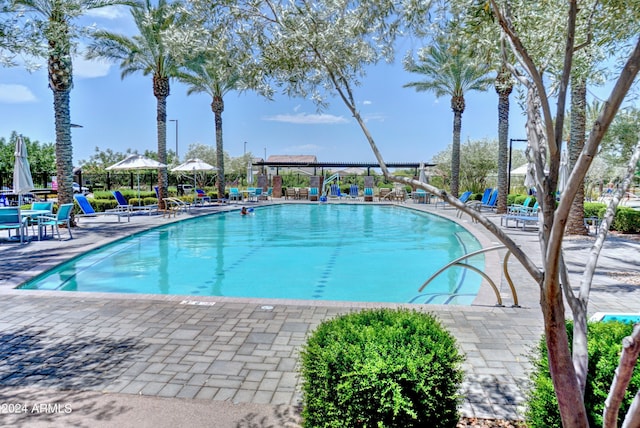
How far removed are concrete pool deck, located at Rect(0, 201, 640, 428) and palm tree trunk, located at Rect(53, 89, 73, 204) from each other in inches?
280

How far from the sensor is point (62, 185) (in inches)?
524

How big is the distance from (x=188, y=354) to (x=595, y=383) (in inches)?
130

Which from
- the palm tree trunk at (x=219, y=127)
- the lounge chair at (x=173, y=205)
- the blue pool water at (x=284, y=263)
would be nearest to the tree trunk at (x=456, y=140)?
the blue pool water at (x=284, y=263)

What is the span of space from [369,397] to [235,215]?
58.8ft

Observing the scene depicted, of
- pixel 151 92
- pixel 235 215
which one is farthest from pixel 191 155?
pixel 235 215

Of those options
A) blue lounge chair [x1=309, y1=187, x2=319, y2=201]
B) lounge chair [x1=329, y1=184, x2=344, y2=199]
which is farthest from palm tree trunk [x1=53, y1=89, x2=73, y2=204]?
lounge chair [x1=329, y1=184, x2=344, y2=199]

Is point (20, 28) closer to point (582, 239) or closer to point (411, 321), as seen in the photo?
point (411, 321)

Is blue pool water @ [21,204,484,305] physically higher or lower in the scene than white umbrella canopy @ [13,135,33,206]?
lower

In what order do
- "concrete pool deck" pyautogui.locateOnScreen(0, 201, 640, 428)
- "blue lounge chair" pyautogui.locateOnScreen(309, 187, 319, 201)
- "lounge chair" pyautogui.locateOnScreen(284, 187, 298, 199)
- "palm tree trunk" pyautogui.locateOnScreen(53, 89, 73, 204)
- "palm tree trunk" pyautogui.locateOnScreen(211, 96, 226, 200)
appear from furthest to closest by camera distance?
"lounge chair" pyautogui.locateOnScreen(284, 187, 298, 199), "blue lounge chair" pyautogui.locateOnScreen(309, 187, 319, 201), "palm tree trunk" pyautogui.locateOnScreen(211, 96, 226, 200), "palm tree trunk" pyautogui.locateOnScreen(53, 89, 73, 204), "concrete pool deck" pyautogui.locateOnScreen(0, 201, 640, 428)

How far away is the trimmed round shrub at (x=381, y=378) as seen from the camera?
7.19 ft

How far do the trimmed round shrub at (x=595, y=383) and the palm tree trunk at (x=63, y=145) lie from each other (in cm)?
1426

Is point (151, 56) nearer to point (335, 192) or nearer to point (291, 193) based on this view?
point (291, 193)

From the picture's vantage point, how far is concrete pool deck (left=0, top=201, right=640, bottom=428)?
3072 millimetres

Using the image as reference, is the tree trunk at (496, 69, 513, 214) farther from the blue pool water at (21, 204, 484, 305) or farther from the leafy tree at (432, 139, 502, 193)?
the leafy tree at (432, 139, 502, 193)
